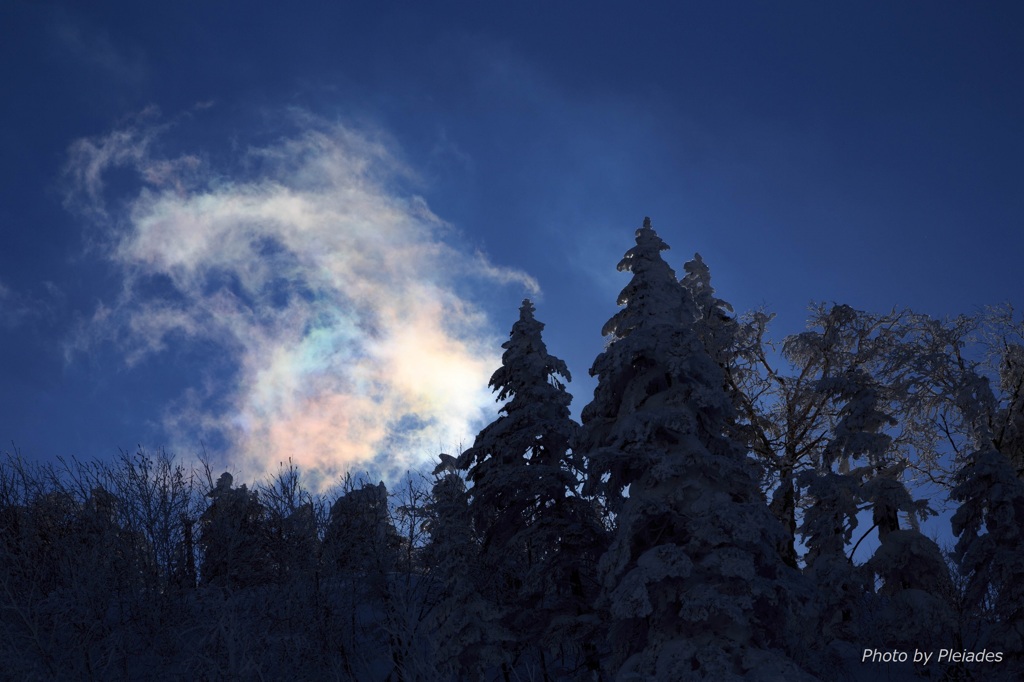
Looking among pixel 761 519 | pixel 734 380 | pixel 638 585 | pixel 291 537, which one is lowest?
pixel 638 585

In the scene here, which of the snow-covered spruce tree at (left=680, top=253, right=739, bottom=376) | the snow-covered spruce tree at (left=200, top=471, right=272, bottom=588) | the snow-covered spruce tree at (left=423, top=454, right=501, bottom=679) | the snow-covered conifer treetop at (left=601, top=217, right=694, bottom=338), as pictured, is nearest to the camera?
the snow-covered conifer treetop at (left=601, top=217, right=694, bottom=338)

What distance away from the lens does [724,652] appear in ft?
44.5

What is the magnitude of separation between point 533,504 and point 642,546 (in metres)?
6.48

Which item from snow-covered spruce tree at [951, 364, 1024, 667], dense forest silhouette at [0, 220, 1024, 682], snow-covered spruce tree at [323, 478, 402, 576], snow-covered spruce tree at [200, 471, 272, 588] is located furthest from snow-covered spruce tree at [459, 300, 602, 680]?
snow-covered spruce tree at [200, 471, 272, 588]

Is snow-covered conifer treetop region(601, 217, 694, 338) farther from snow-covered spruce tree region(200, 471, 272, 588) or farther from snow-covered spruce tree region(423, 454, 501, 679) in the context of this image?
snow-covered spruce tree region(200, 471, 272, 588)

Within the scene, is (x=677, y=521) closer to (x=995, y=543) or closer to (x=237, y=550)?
(x=995, y=543)

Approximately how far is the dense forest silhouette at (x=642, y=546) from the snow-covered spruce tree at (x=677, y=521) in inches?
2.1

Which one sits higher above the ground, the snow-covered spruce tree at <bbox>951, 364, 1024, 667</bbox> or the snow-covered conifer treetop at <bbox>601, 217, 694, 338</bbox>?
the snow-covered conifer treetop at <bbox>601, 217, 694, 338</bbox>

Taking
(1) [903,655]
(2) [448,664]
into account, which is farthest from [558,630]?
(1) [903,655]

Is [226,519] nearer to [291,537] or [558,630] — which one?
[291,537]

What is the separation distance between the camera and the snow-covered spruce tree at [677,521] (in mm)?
13672

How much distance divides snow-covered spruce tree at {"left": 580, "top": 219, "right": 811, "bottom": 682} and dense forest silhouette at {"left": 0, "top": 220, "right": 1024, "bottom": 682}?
55 mm

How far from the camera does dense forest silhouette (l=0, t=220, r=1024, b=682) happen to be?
14602 millimetres

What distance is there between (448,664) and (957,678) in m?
13.4
